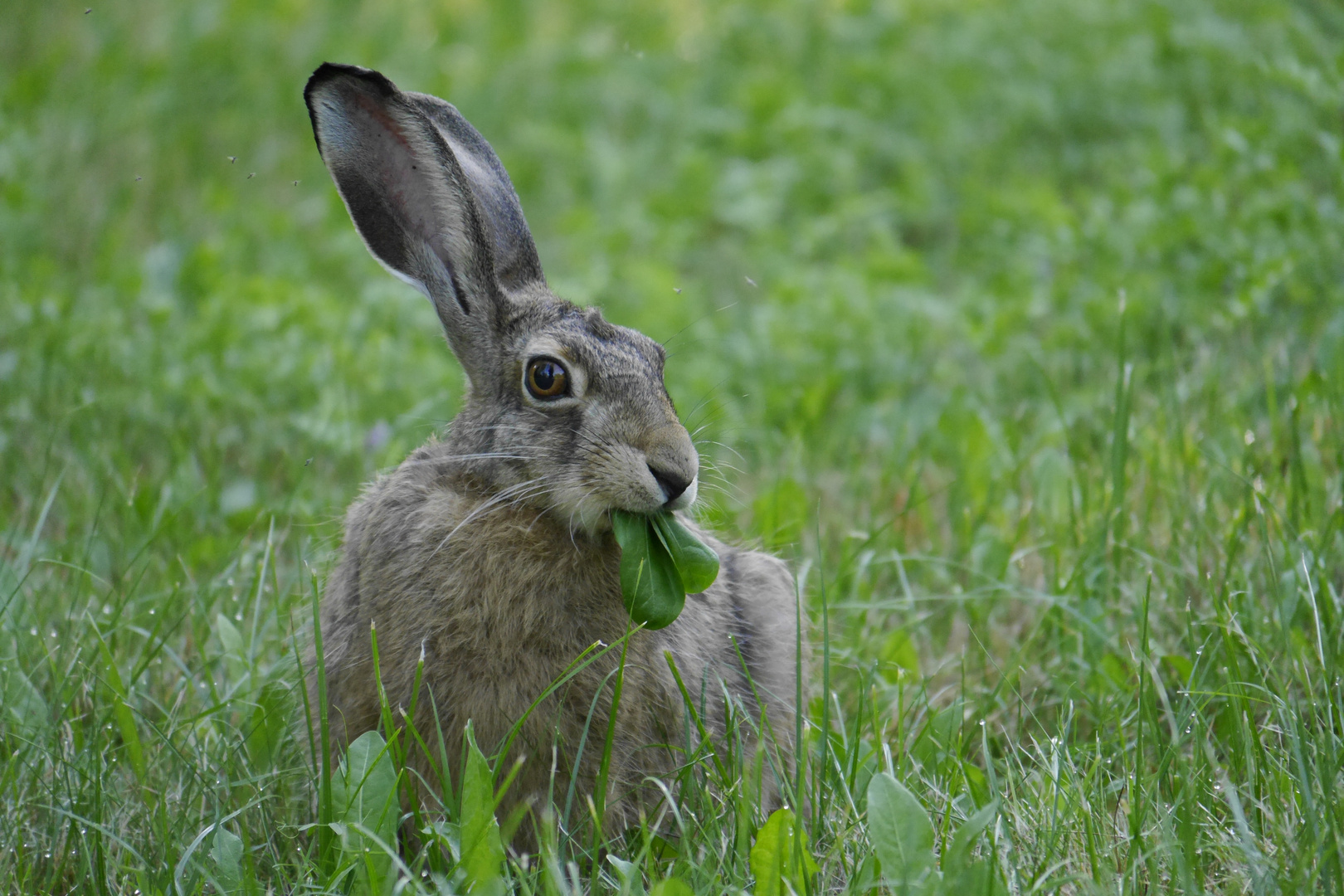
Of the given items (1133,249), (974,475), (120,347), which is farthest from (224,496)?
(1133,249)

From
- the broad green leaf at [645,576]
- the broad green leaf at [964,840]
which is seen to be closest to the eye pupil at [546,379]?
the broad green leaf at [645,576]

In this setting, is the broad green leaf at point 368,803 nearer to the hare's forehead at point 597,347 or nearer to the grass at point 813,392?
the grass at point 813,392

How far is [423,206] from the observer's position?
11.2 feet

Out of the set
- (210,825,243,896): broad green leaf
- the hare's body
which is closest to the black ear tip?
the hare's body

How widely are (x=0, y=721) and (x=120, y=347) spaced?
2323 millimetres

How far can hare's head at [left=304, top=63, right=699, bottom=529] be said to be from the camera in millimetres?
2953

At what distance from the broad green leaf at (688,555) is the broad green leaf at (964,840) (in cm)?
78

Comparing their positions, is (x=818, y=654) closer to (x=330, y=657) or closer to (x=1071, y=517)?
(x=1071, y=517)

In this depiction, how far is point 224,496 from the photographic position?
14.1 feet

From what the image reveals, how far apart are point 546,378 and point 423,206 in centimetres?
62

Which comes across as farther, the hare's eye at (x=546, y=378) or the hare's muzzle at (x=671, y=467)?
the hare's eye at (x=546, y=378)

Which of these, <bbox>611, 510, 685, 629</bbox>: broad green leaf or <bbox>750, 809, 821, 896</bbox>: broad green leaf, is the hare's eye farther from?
<bbox>750, 809, 821, 896</bbox>: broad green leaf

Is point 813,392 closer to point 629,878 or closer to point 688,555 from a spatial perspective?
point 688,555

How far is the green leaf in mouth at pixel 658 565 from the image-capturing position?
2863 mm
